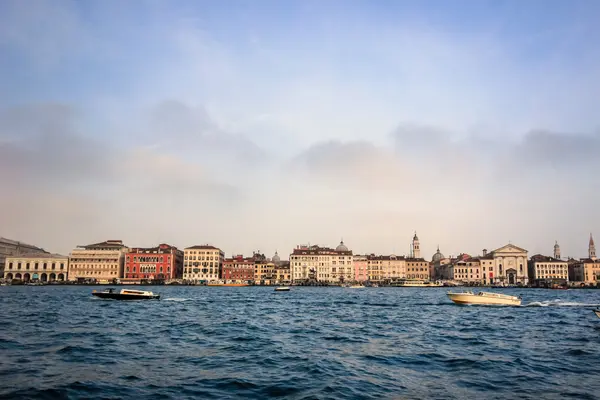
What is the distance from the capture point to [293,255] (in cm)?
15362

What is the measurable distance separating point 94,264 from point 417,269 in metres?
94.1

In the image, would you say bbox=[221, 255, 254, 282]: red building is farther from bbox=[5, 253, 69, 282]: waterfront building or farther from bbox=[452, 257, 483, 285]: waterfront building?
bbox=[452, 257, 483, 285]: waterfront building

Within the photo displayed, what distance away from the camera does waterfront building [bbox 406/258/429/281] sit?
161m

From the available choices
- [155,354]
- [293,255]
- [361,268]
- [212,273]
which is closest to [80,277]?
[212,273]

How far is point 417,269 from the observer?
532 feet

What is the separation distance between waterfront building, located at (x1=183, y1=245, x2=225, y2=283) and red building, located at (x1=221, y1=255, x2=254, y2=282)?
3311 mm

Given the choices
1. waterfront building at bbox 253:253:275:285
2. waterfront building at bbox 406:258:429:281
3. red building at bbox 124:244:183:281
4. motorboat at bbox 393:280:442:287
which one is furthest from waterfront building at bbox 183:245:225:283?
waterfront building at bbox 406:258:429:281

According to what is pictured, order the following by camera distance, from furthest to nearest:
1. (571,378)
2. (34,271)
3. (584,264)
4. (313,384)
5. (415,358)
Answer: (584,264)
(34,271)
(415,358)
(571,378)
(313,384)

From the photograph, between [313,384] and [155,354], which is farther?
[155,354]

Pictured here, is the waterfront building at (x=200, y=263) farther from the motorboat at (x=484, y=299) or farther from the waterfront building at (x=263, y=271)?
the motorboat at (x=484, y=299)

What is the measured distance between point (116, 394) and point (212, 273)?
5258 inches

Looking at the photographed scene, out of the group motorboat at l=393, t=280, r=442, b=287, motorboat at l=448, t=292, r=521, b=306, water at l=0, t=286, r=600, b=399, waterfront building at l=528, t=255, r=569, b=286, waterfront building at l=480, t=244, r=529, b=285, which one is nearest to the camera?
water at l=0, t=286, r=600, b=399

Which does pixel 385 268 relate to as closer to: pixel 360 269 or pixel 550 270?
pixel 360 269

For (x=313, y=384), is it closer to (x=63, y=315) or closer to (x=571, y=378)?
(x=571, y=378)
